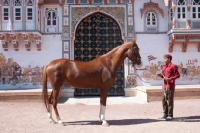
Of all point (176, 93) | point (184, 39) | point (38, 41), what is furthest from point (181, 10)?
point (38, 41)

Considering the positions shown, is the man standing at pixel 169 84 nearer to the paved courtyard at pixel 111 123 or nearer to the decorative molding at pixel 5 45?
the paved courtyard at pixel 111 123

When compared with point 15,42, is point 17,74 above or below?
below

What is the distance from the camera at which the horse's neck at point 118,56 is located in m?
7.34

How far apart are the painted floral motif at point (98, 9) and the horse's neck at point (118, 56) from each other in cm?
742

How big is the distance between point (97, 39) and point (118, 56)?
7.61 metres

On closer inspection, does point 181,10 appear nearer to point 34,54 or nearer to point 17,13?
point 34,54

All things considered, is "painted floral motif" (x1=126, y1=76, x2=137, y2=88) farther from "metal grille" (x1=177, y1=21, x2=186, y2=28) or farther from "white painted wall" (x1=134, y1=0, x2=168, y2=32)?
"metal grille" (x1=177, y1=21, x2=186, y2=28)

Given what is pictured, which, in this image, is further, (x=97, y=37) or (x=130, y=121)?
(x=97, y=37)

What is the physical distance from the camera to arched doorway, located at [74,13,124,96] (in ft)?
48.5

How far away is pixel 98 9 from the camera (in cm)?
1456

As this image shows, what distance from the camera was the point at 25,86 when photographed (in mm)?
14266

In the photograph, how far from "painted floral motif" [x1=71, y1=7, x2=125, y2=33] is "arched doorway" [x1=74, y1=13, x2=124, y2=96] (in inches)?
13.5

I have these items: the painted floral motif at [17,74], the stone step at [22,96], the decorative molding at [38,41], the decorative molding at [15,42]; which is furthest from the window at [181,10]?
the decorative molding at [15,42]

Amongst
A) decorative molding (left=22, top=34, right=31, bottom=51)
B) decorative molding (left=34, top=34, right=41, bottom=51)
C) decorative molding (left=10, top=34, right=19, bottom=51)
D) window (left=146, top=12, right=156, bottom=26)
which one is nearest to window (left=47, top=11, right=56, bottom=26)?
decorative molding (left=34, top=34, right=41, bottom=51)
